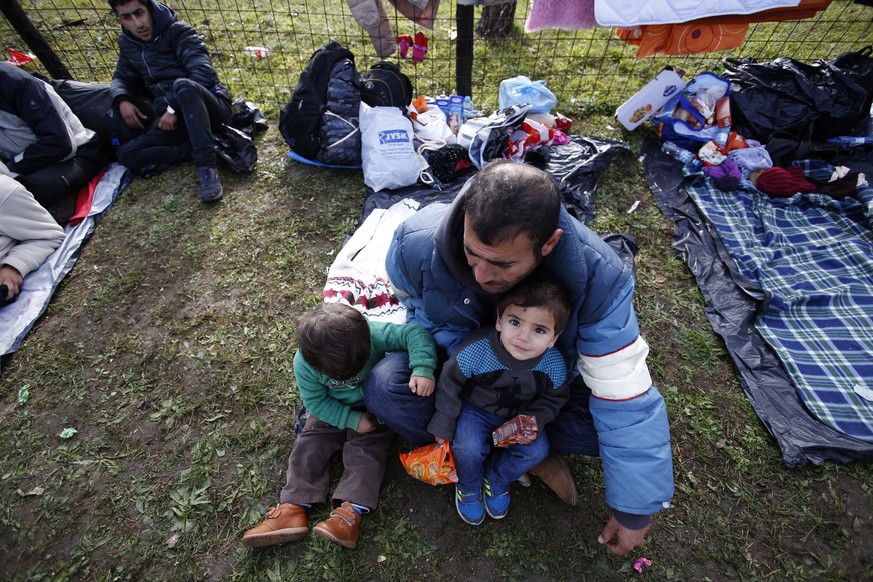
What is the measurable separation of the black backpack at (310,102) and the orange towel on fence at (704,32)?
117 inches

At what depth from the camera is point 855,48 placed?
6055 mm

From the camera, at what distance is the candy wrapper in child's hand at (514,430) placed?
2145 mm

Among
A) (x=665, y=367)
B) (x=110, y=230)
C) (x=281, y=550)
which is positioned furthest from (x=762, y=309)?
(x=110, y=230)

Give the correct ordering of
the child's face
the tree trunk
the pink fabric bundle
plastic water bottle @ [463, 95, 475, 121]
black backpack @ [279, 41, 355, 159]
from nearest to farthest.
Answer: the child's face → the pink fabric bundle → black backpack @ [279, 41, 355, 159] → plastic water bottle @ [463, 95, 475, 121] → the tree trunk

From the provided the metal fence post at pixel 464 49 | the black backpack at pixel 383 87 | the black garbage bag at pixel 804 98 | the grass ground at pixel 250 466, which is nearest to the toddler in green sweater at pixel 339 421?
the grass ground at pixel 250 466

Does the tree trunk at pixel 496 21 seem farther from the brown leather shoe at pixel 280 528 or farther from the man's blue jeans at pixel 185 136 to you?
the brown leather shoe at pixel 280 528

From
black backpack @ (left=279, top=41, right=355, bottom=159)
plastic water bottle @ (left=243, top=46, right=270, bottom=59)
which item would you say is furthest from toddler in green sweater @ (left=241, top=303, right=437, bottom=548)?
plastic water bottle @ (left=243, top=46, right=270, bottom=59)

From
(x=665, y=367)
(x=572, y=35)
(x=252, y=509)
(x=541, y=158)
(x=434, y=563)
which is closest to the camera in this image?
(x=434, y=563)

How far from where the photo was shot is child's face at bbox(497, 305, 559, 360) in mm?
1907

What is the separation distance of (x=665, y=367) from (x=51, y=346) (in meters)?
4.40

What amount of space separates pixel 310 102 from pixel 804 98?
194 inches

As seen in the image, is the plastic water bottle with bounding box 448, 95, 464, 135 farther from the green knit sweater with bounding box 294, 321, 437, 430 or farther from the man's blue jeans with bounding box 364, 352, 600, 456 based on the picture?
the man's blue jeans with bounding box 364, 352, 600, 456

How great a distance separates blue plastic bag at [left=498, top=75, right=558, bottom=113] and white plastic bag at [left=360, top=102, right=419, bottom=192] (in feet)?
4.16

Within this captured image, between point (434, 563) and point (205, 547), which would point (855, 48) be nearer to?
point (434, 563)
